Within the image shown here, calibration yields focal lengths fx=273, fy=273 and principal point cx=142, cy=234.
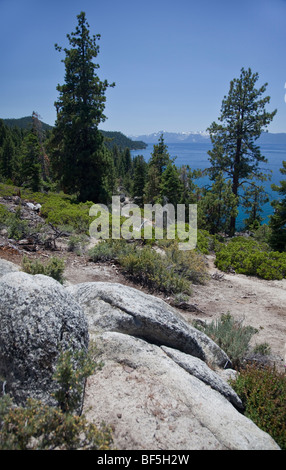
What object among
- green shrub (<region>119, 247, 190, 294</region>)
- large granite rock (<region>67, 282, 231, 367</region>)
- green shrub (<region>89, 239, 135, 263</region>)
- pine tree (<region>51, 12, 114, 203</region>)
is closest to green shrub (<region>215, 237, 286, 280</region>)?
green shrub (<region>119, 247, 190, 294</region>)

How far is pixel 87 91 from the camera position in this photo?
21953 millimetres

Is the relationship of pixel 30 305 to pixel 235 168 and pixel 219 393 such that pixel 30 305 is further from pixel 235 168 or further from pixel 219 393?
pixel 235 168

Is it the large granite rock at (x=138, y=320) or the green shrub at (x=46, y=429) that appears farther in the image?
the large granite rock at (x=138, y=320)

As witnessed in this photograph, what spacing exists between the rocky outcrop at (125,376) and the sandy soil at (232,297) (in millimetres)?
2418

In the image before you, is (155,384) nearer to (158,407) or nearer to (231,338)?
(158,407)

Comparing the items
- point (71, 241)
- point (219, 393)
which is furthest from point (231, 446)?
point (71, 241)

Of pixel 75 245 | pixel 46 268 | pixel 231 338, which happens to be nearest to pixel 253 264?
pixel 231 338

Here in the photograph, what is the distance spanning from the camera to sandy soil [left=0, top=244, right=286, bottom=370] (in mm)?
6410

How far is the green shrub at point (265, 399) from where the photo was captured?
3252 mm

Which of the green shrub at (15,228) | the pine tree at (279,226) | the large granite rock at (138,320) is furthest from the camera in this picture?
the pine tree at (279,226)

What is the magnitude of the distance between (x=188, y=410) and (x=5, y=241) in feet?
25.1

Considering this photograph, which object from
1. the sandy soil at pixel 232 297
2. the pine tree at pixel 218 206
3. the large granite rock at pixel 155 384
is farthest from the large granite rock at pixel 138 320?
the pine tree at pixel 218 206

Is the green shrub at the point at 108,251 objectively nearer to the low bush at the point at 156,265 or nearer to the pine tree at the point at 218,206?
the low bush at the point at 156,265

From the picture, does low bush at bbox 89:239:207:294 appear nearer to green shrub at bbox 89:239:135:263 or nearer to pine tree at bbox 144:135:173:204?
green shrub at bbox 89:239:135:263
